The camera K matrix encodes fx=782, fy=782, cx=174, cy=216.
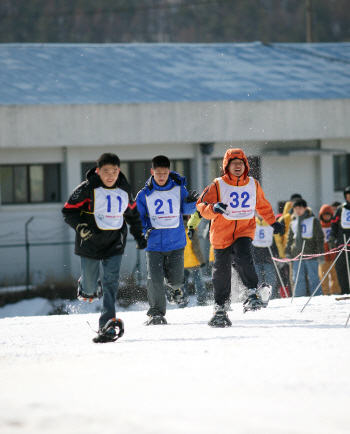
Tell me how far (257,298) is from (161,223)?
1239 mm

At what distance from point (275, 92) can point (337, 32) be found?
4201 centimetres

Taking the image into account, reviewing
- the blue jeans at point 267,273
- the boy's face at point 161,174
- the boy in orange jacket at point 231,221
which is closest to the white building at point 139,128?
the blue jeans at point 267,273

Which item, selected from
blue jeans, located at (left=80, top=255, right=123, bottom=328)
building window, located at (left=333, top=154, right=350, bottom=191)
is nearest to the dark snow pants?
blue jeans, located at (left=80, top=255, right=123, bottom=328)

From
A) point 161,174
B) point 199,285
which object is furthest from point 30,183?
point 161,174

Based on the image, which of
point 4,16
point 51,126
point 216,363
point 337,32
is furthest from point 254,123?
point 337,32

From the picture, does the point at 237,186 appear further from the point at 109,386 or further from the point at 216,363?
the point at 109,386

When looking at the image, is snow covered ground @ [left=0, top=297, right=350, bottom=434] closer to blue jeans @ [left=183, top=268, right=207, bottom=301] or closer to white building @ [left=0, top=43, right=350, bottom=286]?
blue jeans @ [left=183, top=268, right=207, bottom=301]

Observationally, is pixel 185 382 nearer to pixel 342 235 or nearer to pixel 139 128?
pixel 342 235

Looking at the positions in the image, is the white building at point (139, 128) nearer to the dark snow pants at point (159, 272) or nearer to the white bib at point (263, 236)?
the white bib at point (263, 236)

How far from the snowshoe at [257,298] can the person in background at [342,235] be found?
4.21 meters

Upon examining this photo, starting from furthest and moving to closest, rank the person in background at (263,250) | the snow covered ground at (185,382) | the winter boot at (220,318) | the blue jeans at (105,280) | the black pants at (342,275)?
1. the black pants at (342,275)
2. the person in background at (263,250)
3. the winter boot at (220,318)
4. the blue jeans at (105,280)
5. the snow covered ground at (185,382)

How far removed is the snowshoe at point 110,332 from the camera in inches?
247

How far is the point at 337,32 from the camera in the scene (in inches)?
2376

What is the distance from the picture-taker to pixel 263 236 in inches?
454
